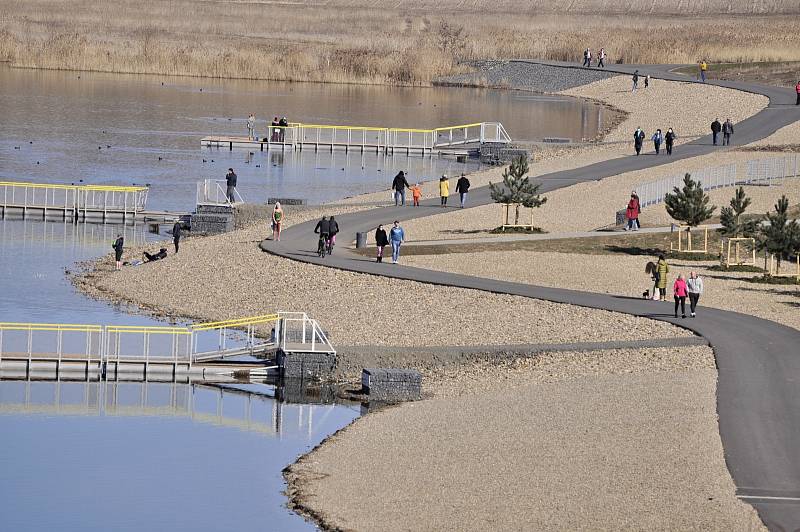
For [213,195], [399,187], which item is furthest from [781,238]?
[213,195]

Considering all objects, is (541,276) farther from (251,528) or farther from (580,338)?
(251,528)

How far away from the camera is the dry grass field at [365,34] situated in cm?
12762

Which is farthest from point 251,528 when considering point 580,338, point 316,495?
point 580,338

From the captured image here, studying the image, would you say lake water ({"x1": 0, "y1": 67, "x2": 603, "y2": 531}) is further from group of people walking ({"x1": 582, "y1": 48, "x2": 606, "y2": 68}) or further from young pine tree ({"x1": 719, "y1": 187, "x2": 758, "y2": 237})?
young pine tree ({"x1": 719, "y1": 187, "x2": 758, "y2": 237})

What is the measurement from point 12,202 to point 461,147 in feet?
111

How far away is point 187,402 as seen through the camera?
39469 millimetres

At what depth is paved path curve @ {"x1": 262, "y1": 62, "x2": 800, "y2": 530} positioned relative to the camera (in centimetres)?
3039

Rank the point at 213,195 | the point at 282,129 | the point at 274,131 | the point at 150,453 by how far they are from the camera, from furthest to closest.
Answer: the point at 274,131, the point at 282,129, the point at 213,195, the point at 150,453

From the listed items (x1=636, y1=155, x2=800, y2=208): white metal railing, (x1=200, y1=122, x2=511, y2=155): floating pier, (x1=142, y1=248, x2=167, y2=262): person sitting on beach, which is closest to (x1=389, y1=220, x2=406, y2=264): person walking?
(x1=142, y1=248, x2=167, y2=262): person sitting on beach

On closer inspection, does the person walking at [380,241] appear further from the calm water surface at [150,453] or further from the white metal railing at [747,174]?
the white metal railing at [747,174]

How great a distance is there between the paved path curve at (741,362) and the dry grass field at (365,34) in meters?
61.9

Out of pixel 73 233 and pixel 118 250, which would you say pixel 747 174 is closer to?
pixel 73 233

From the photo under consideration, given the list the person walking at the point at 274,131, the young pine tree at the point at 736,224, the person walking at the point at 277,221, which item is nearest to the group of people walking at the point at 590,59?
the person walking at the point at 274,131

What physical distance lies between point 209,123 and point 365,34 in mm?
45914
